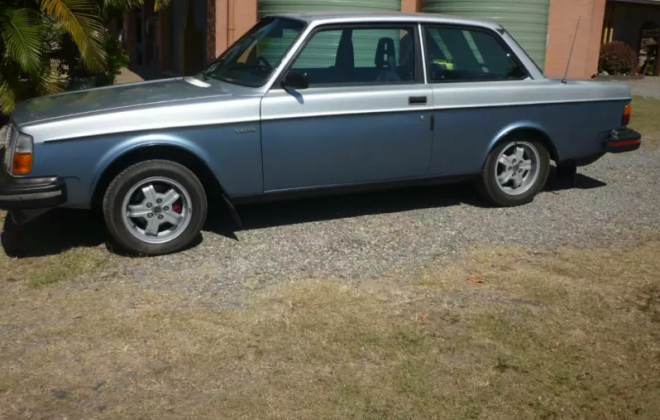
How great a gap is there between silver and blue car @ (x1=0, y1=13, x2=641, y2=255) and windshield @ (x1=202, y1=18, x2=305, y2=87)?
0.02 meters

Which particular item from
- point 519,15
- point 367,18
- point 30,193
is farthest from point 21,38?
point 519,15

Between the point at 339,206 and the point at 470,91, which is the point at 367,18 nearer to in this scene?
the point at 470,91

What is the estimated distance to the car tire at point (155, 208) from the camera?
5.23 metres

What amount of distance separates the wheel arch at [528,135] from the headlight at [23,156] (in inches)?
144

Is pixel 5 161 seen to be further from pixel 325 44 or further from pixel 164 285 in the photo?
pixel 325 44

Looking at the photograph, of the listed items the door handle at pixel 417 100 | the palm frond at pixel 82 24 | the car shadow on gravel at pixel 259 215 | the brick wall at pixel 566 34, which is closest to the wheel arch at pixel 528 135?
the car shadow on gravel at pixel 259 215

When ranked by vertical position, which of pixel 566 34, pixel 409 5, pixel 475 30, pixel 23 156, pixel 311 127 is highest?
pixel 409 5

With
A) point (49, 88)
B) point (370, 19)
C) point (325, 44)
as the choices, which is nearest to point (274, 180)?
point (325, 44)

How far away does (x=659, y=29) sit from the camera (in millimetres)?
24844

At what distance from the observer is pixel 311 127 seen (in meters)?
5.70

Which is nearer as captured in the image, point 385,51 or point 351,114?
point 351,114

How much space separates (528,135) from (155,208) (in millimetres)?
3348

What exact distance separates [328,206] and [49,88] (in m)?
4.62

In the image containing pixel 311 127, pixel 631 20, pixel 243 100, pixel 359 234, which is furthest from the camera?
pixel 631 20
